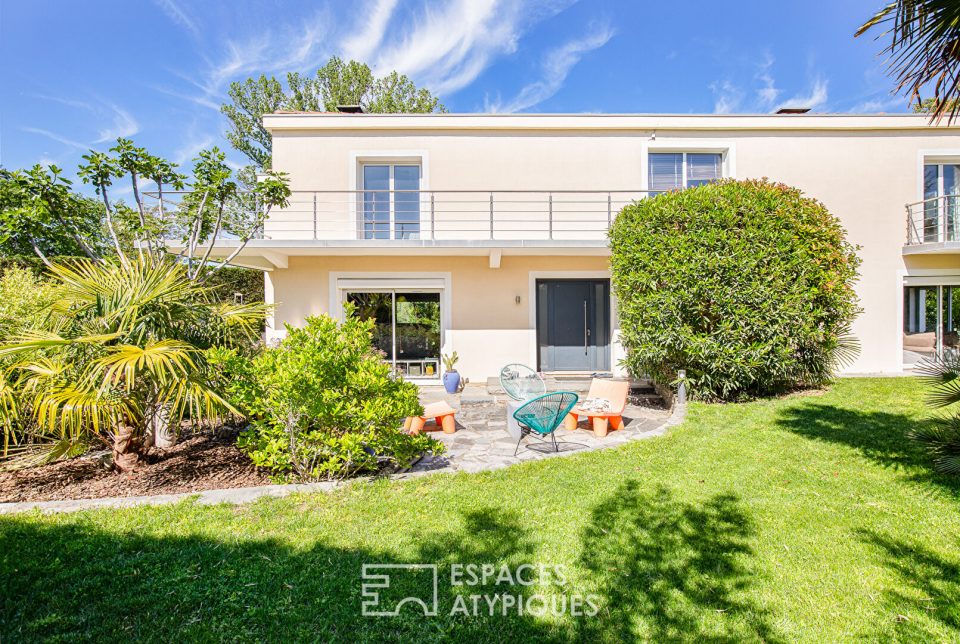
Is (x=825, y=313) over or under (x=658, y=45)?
under

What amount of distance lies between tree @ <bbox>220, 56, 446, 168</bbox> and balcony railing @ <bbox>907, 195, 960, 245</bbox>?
18.6m

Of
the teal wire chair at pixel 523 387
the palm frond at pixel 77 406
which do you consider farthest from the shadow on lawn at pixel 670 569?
the palm frond at pixel 77 406

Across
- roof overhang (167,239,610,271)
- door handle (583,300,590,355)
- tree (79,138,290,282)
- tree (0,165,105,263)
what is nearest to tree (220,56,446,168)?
roof overhang (167,239,610,271)

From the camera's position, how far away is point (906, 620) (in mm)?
2365

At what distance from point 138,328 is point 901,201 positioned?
16.3m

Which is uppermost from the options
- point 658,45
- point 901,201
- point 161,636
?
point 658,45

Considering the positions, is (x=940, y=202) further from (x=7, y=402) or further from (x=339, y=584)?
(x=7, y=402)

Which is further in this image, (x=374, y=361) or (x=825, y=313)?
(x=825, y=313)

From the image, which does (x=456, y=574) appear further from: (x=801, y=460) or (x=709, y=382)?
(x=709, y=382)

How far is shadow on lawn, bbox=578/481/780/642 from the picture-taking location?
2.34m

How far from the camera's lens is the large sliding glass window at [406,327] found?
1062cm

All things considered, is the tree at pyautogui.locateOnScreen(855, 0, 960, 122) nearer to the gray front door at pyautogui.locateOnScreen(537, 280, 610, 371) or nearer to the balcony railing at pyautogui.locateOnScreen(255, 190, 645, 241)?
the balcony railing at pyautogui.locateOnScreen(255, 190, 645, 241)

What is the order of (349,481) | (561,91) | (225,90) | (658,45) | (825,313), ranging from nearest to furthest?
(349,481) → (825,313) → (658,45) → (561,91) → (225,90)

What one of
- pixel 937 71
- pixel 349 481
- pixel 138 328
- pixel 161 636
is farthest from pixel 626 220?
pixel 161 636
